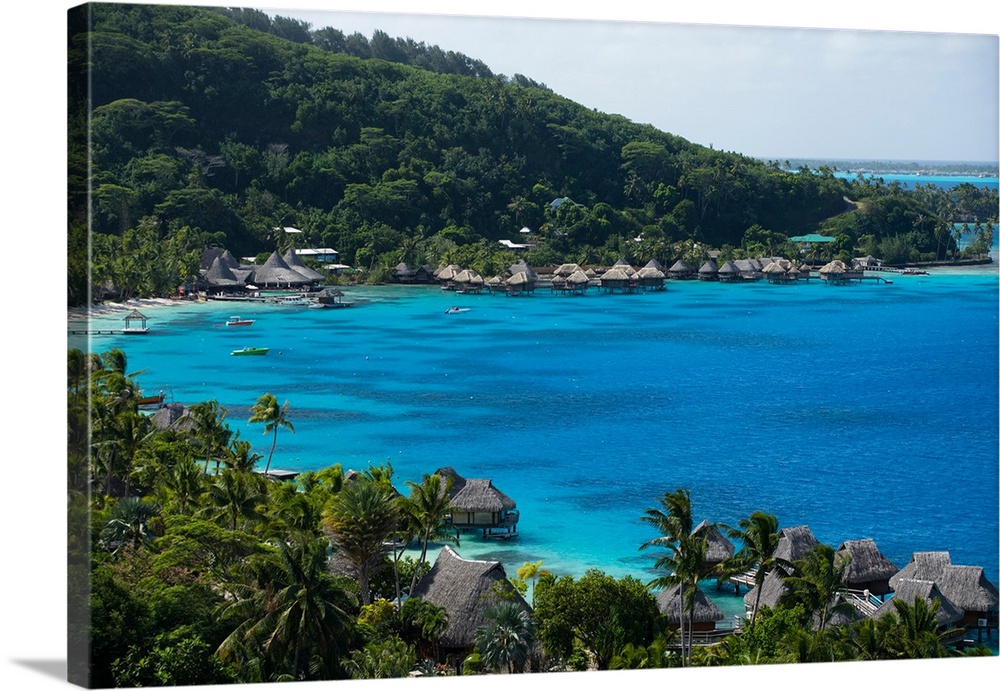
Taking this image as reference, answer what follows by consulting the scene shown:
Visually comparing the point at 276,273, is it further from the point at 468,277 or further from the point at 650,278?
the point at 650,278

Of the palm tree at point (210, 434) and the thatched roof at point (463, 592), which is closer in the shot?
the thatched roof at point (463, 592)

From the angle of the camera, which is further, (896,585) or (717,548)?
(717,548)

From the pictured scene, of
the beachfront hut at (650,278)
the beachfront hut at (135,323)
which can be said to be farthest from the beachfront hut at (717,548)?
the beachfront hut at (650,278)

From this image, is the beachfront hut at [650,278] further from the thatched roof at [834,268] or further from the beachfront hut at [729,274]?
the thatched roof at [834,268]

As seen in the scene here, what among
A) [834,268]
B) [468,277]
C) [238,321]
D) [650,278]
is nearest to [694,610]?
[834,268]

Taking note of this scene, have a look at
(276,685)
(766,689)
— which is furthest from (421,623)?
(766,689)

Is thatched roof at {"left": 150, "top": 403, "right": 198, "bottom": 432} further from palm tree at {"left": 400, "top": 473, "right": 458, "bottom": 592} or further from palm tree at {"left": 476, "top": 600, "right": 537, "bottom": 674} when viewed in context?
palm tree at {"left": 476, "top": 600, "right": 537, "bottom": 674}

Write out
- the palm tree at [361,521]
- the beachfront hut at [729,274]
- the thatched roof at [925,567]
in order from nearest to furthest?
1. the palm tree at [361,521]
2. the thatched roof at [925,567]
3. the beachfront hut at [729,274]

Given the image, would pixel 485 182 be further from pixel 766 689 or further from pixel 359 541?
pixel 766 689
